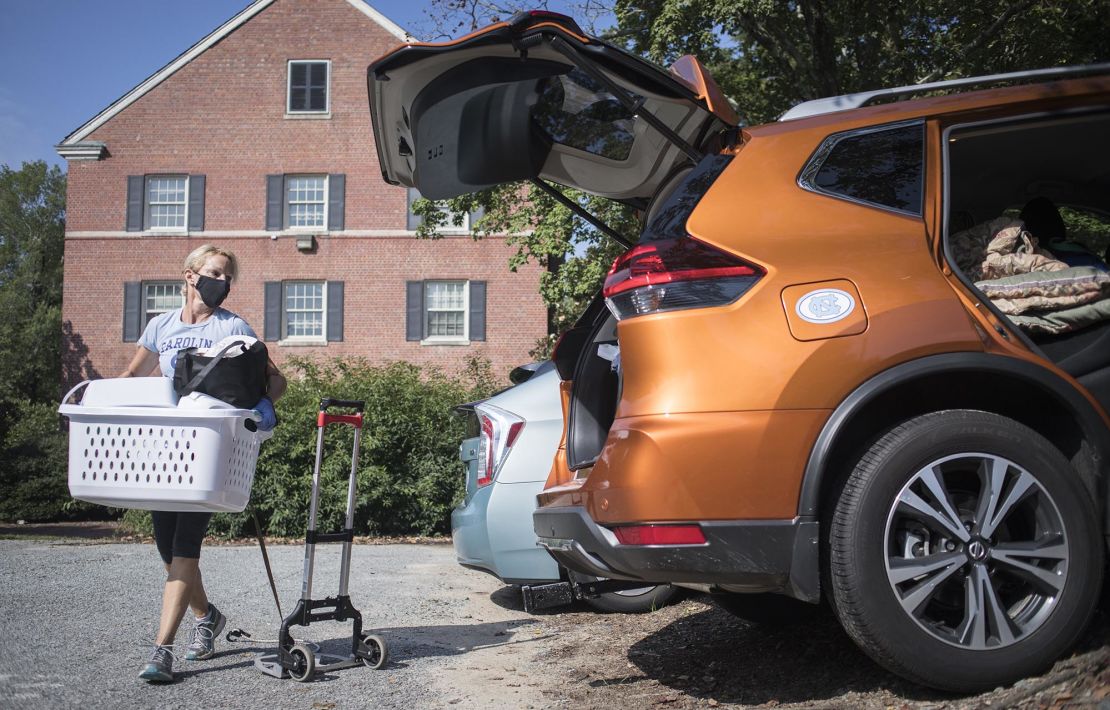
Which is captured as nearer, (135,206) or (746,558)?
(746,558)

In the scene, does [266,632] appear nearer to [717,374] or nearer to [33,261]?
[717,374]

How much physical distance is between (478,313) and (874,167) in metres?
23.8

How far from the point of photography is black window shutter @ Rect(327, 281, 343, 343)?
2706 cm

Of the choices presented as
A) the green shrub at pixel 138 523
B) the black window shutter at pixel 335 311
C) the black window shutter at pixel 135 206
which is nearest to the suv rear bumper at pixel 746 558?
the green shrub at pixel 138 523

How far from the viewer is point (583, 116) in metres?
3.96

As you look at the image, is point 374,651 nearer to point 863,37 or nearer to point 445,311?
point 863,37

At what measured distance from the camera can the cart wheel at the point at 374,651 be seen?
15.6ft

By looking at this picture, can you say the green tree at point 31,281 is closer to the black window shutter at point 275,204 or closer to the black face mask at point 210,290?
the black window shutter at point 275,204

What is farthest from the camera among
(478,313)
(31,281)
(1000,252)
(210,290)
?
(31,281)

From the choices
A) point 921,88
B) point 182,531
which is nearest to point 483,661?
point 182,531

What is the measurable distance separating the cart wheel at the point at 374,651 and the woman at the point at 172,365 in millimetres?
820

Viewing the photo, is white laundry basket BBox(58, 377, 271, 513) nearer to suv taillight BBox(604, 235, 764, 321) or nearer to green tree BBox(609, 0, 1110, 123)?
suv taillight BBox(604, 235, 764, 321)

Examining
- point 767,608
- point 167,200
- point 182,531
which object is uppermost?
point 167,200

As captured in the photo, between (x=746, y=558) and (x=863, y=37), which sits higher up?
(x=863, y=37)
